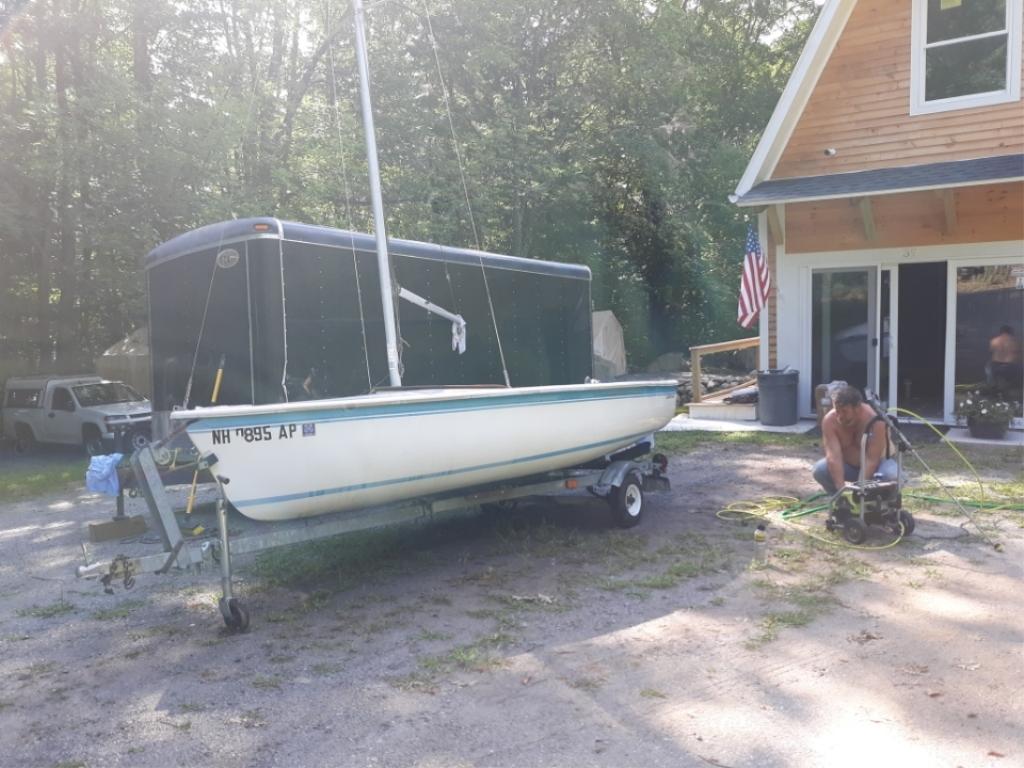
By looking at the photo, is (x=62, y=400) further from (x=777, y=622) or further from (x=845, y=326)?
(x=777, y=622)

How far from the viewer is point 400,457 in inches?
226

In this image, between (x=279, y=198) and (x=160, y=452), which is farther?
(x=279, y=198)

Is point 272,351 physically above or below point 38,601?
above

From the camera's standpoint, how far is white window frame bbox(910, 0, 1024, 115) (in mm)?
11227

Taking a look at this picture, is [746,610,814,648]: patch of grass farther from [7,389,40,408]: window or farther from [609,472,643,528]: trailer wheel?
[7,389,40,408]: window

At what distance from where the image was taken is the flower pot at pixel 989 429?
11.1m

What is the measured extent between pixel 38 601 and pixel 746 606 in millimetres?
4846

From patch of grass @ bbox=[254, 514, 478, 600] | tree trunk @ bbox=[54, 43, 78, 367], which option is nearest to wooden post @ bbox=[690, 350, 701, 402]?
patch of grass @ bbox=[254, 514, 478, 600]

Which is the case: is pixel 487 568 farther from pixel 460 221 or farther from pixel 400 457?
pixel 460 221

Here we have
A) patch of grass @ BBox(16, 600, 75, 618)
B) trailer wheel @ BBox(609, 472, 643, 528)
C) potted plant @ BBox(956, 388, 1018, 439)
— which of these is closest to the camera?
patch of grass @ BBox(16, 600, 75, 618)

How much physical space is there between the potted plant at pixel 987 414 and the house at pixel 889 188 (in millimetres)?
594

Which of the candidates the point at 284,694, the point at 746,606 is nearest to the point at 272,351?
the point at 284,694

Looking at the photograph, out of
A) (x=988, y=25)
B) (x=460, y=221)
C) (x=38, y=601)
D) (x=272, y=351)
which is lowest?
(x=38, y=601)

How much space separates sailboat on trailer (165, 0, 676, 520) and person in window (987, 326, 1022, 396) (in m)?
6.56
